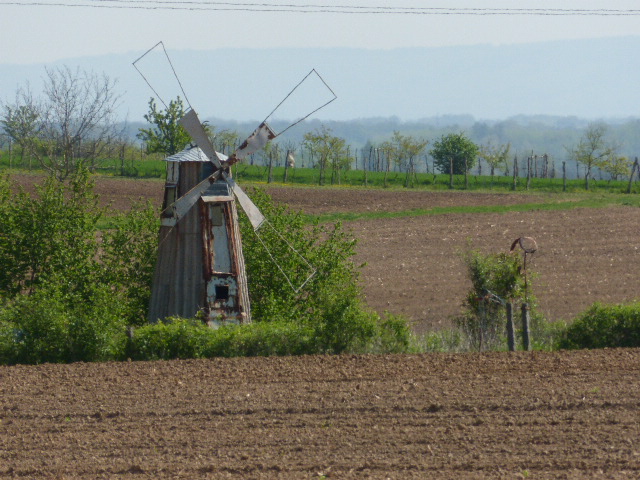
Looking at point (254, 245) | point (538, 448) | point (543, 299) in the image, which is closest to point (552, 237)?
point (543, 299)

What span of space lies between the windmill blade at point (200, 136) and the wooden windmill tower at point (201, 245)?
2 centimetres

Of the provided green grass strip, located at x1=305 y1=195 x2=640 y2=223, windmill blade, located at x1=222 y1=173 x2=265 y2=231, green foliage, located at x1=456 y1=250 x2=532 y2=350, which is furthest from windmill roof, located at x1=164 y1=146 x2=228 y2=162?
green grass strip, located at x1=305 y1=195 x2=640 y2=223

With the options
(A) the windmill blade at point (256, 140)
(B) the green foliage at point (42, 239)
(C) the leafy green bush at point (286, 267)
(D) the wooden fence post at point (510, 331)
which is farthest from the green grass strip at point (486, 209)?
(D) the wooden fence post at point (510, 331)

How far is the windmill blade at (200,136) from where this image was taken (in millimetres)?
21141

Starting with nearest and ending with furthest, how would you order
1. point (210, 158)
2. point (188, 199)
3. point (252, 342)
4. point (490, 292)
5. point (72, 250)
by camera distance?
1. point (252, 342)
2. point (490, 292)
3. point (188, 199)
4. point (210, 158)
5. point (72, 250)

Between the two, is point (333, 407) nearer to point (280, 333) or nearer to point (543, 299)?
point (280, 333)

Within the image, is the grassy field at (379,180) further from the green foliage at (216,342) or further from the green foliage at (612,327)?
the green foliage at (216,342)

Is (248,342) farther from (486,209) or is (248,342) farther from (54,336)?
(486,209)

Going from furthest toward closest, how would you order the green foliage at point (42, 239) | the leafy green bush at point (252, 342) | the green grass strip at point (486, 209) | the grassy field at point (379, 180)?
1. the grassy field at point (379, 180)
2. the green grass strip at point (486, 209)
3. the green foliage at point (42, 239)
4. the leafy green bush at point (252, 342)

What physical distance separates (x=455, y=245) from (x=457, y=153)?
35996 millimetres

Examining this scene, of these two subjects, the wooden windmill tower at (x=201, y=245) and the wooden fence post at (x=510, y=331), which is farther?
the wooden windmill tower at (x=201, y=245)

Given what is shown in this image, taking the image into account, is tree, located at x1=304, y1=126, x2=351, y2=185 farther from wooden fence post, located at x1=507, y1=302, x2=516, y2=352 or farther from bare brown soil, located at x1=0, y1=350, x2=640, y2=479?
bare brown soil, located at x1=0, y1=350, x2=640, y2=479

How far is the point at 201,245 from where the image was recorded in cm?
2086

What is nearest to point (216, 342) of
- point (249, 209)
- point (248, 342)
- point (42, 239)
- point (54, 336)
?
point (248, 342)
